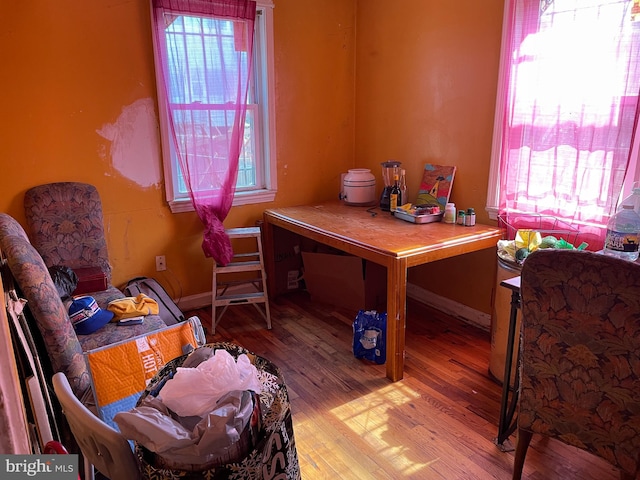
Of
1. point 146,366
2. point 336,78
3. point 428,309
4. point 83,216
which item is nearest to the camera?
point 146,366

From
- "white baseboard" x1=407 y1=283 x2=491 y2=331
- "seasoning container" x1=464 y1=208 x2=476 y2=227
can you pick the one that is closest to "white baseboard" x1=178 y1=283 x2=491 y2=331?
"white baseboard" x1=407 y1=283 x2=491 y2=331

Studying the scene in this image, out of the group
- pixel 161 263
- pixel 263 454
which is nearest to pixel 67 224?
pixel 161 263

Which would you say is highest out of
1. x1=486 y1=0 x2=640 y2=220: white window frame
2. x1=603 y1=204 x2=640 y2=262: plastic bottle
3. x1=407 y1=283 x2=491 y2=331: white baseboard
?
x1=486 y1=0 x2=640 y2=220: white window frame

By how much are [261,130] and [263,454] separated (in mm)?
2783

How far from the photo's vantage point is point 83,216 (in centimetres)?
284

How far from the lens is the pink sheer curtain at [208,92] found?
9.81ft

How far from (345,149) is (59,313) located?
2710 mm

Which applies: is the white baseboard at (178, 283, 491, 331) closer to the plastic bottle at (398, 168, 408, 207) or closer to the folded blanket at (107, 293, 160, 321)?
the plastic bottle at (398, 168, 408, 207)

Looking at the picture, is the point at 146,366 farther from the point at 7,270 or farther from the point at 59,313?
the point at 7,270

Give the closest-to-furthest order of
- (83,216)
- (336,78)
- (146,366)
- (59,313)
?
(59,313) → (146,366) → (83,216) → (336,78)

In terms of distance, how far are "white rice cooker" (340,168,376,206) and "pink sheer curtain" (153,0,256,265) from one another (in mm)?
836

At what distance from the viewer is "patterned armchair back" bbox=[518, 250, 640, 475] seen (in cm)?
135

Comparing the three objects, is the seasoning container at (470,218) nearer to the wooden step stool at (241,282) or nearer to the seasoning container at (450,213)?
the seasoning container at (450,213)

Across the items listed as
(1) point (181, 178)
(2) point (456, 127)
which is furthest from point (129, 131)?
(2) point (456, 127)
